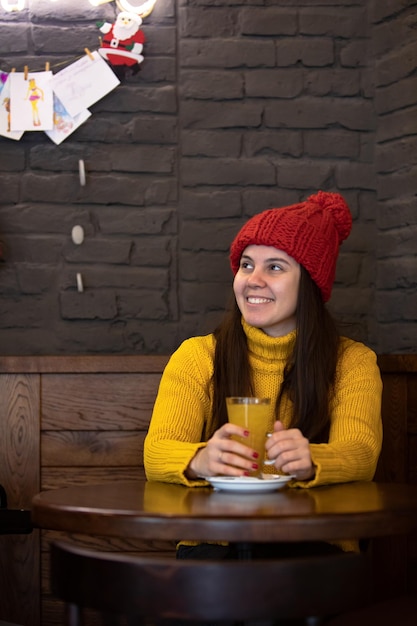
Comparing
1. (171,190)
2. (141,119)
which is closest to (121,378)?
(171,190)

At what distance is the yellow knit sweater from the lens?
1.88 m

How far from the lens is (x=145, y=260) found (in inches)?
115

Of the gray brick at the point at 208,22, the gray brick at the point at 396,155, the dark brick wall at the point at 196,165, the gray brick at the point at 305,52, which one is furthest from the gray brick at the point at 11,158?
the gray brick at the point at 396,155

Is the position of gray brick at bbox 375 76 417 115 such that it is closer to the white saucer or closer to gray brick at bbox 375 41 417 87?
gray brick at bbox 375 41 417 87

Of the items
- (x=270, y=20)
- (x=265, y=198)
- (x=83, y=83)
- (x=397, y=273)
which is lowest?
(x=397, y=273)

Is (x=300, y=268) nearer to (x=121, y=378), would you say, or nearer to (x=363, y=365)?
(x=363, y=365)

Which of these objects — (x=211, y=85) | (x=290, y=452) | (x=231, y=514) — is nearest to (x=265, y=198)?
(x=211, y=85)

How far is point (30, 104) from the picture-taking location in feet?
9.37

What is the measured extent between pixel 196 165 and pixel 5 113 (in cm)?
59

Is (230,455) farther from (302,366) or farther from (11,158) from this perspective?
(11,158)

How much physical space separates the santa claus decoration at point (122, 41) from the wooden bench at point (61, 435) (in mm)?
945

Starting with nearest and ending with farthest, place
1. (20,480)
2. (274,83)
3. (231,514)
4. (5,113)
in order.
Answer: (231,514)
(20,480)
(5,113)
(274,83)

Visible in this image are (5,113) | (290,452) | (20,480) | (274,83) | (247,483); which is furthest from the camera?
(274,83)

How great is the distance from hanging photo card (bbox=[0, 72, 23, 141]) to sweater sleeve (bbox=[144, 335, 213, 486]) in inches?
38.7
